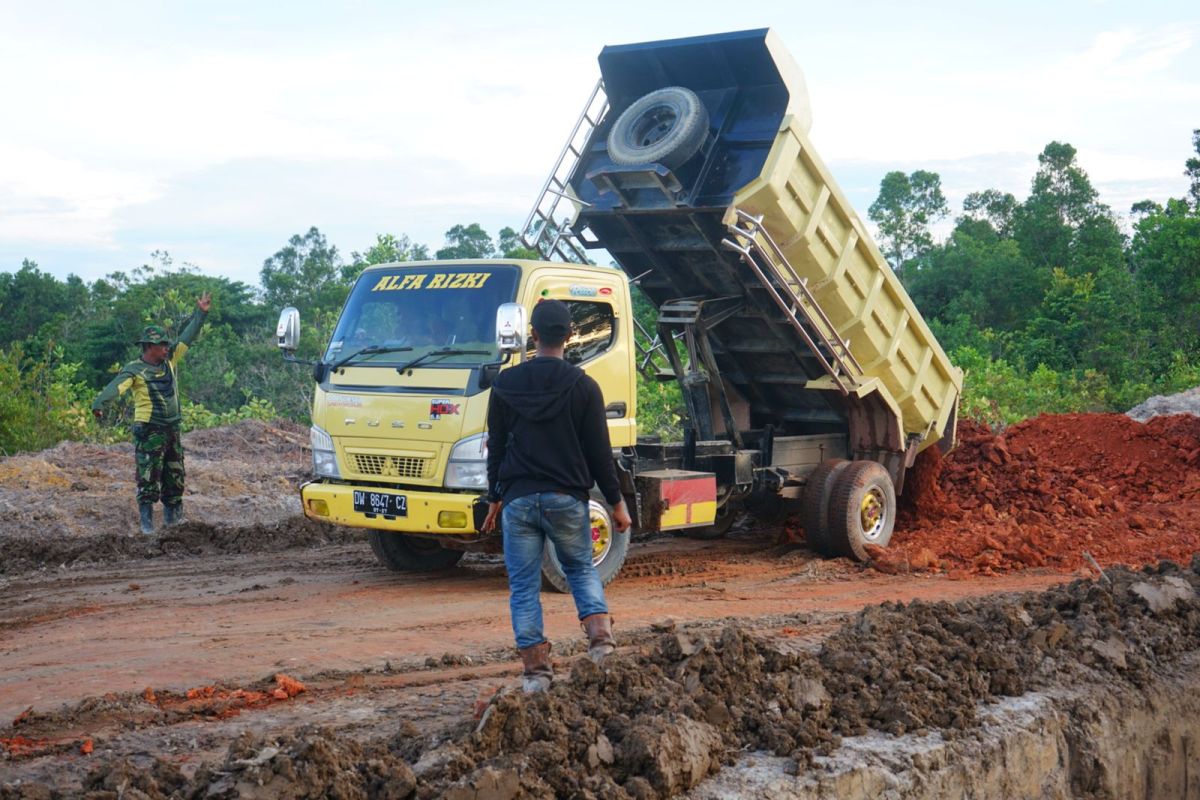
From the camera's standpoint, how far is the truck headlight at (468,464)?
748 cm

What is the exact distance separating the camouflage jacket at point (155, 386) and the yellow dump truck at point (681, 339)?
8.55 ft

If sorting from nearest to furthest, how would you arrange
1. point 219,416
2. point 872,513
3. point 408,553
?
point 408,553 < point 872,513 < point 219,416

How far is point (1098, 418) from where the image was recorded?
1331 centimetres

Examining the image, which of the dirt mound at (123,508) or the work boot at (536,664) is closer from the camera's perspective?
the work boot at (536,664)

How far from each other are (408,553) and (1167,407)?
35.5 feet

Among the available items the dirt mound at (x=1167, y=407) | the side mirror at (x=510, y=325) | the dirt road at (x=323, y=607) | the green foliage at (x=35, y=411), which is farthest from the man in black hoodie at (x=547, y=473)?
the dirt mound at (x=1167, y=407)

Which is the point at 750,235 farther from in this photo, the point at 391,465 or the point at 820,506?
the point at 391,465

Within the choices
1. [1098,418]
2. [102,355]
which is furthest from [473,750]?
[102,355]

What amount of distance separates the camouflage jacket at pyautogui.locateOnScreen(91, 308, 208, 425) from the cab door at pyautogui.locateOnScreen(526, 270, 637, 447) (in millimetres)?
3784

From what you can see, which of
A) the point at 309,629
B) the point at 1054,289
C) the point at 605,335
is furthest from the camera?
the point at 1054,289

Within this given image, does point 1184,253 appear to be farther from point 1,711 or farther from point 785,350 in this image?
point 1,711

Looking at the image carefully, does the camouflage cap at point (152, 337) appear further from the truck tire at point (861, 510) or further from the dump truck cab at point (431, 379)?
the truck tire at point (861, 510)

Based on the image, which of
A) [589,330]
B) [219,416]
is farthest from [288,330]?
[219,416]

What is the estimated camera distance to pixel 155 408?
10328mm
